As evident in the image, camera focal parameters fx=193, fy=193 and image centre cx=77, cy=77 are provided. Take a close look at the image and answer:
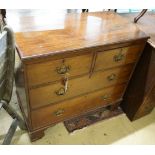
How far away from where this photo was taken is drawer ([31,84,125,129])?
1364 mm

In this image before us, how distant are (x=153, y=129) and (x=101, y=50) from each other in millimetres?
996

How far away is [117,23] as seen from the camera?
142 centimetres

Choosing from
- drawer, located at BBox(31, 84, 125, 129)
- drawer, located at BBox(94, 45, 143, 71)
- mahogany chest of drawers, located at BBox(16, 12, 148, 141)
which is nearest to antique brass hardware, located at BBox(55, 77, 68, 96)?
mahogany chest of drawers, located at BBox(16, 12, 148, 141)

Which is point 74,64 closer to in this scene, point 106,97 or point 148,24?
point 106,97

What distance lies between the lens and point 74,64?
1152mm

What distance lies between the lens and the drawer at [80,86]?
1205 millimetres

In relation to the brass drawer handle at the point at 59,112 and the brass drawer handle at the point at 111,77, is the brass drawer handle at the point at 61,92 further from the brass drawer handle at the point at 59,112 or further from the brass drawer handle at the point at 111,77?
the brass drawer handle at the point at 111,77

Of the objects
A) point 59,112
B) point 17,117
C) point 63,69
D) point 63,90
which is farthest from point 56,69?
point 17,117

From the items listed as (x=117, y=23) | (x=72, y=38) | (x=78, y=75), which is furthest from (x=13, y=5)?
(x=117, y=23)

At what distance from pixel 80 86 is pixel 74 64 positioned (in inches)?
9.2

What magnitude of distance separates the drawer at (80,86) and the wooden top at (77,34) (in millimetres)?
248

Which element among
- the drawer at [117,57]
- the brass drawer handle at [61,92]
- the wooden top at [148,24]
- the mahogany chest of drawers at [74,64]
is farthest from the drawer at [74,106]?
the wooden top at [148,24]

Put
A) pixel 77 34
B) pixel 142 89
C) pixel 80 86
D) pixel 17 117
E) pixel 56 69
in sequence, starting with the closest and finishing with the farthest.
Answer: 1. pixel 56 69
2. pixel 77 34
3. pixel 80 86
4. pixel 17 117
5. pixel 142 89

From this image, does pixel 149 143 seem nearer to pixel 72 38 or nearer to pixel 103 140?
pixel 103 140
